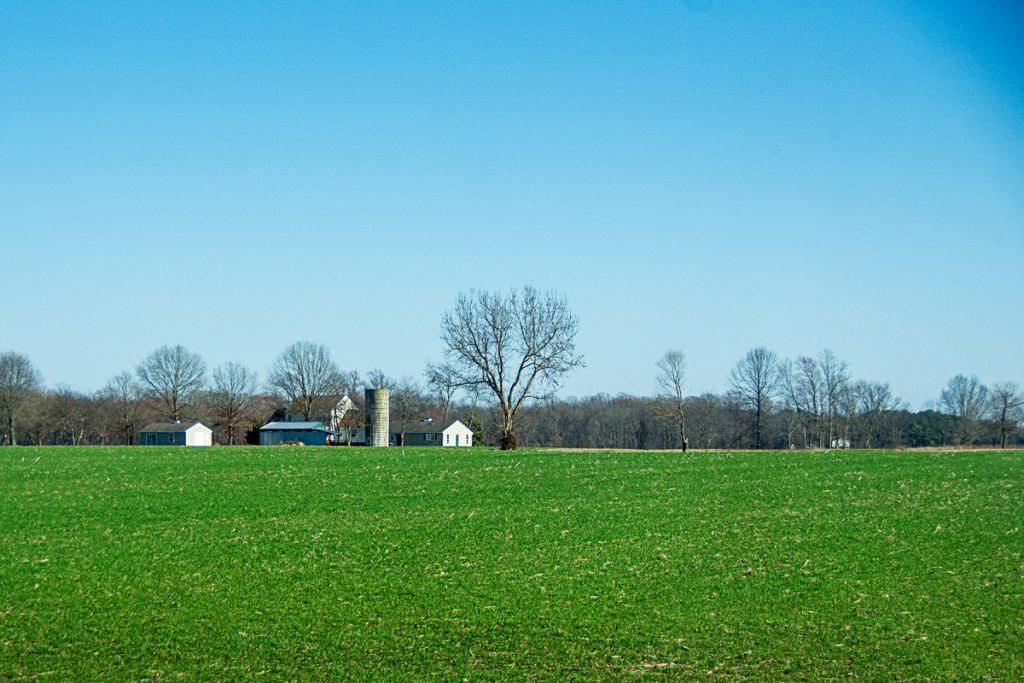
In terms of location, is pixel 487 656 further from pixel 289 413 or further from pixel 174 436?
pixel 289 413

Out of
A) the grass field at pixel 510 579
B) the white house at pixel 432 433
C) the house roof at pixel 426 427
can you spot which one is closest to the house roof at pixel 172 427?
the white house at pixel 432 433

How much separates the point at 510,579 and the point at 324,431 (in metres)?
98.5

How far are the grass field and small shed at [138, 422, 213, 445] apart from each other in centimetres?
7683

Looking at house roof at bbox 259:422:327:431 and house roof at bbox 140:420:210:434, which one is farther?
house roof at bbox 259:422:327:431

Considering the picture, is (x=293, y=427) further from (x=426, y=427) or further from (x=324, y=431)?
(x=426, y=427)

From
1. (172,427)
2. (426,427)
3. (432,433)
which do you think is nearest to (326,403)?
(426,427)

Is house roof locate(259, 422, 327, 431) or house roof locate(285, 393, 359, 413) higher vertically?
house roof locate(285, 393, 359, 413)

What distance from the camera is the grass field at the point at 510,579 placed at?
13.0 metres

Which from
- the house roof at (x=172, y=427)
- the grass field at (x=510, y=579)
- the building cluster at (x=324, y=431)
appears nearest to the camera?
the grass field at (x=510, y=579)

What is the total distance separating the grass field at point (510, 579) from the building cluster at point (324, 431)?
77.7 metres

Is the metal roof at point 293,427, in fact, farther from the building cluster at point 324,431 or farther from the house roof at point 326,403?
the house roof at point 326,403

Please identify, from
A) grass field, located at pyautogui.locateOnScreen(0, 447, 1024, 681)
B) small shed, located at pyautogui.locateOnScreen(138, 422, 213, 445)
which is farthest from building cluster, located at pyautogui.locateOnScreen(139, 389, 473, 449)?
grass field, located at pyautogui.locateOnScreen(0, 447, 1024, 681)

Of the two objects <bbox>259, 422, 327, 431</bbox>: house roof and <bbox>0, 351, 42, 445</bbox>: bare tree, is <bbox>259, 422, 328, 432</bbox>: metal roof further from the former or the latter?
<bbox>0, 351, 42, 445</bbox>: bare tree

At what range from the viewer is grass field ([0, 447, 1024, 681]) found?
1296 cm
